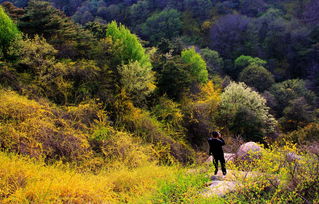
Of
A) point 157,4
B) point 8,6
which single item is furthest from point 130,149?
point 157,4

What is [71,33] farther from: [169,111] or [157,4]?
[157,4]

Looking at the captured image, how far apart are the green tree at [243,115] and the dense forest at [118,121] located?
3.0 inches

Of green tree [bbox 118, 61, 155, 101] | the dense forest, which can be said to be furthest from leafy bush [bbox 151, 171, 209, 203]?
green tree [bbox 118, 61, 155, 101]

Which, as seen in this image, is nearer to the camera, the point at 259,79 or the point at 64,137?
the point at 64,137

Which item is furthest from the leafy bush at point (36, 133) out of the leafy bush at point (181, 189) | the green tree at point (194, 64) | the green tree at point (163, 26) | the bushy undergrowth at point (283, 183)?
the green tree at point (163, 26)

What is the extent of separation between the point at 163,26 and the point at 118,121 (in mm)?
37296

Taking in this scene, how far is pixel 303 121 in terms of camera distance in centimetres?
2203

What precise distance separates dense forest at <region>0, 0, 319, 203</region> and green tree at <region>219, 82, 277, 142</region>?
0.25 feet

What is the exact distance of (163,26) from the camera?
45688mm

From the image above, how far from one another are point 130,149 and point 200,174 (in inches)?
146

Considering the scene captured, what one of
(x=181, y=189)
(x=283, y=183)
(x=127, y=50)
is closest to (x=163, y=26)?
(x=127, y=50)

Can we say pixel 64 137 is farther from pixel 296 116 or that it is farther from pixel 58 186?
pixel 296 116

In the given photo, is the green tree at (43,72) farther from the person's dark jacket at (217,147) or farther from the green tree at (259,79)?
the green tree at (259,79)

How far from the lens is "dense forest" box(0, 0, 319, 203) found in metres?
5.50
